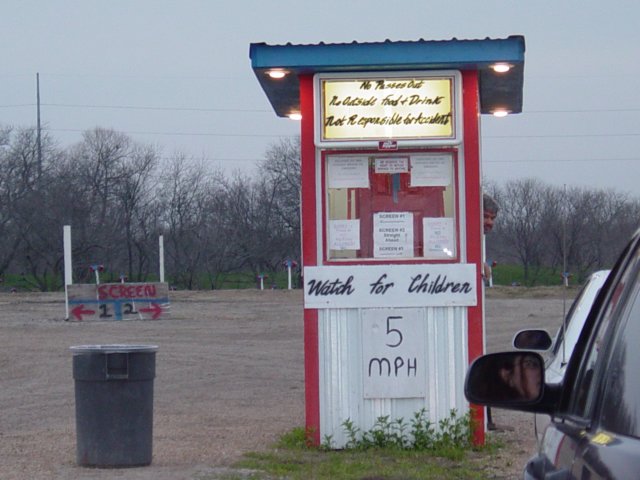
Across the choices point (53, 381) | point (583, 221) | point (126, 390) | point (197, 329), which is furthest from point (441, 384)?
point (197, 329)

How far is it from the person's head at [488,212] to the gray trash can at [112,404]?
341 centimetres

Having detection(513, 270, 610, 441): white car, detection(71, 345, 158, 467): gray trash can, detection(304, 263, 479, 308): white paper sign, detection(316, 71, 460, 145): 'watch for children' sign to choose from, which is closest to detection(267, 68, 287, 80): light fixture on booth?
detection(316, 71, 460, 145): 'watch for children' sign

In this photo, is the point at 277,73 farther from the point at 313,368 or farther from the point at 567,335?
the point at 567,335

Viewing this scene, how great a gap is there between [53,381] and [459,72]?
9.21 metres

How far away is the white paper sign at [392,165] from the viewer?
9.52 metres

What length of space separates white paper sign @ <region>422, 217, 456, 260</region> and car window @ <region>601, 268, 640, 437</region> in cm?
676

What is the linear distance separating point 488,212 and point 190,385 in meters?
6.50

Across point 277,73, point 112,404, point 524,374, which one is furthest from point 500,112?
point 524,374

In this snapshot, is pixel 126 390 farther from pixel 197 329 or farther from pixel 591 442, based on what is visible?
pixel 197 329

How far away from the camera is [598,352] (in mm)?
2854

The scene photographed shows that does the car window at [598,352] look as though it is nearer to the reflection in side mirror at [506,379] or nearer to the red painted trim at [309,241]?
the reflection in side mirror at [506,379]

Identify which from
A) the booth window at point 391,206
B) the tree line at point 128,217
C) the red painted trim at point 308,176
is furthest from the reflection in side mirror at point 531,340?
the tree line at point 128,217

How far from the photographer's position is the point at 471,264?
9.36 meters

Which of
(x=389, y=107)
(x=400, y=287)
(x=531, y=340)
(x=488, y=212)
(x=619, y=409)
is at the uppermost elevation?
(x=389, y=107)
